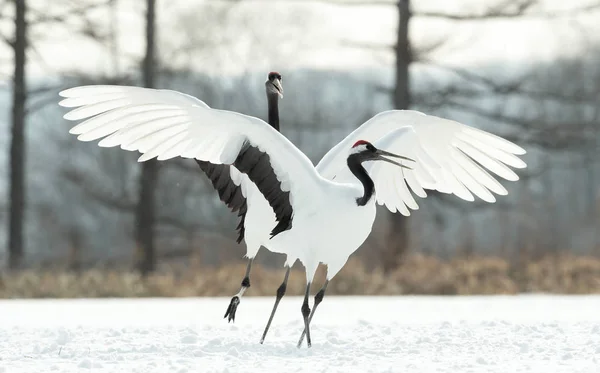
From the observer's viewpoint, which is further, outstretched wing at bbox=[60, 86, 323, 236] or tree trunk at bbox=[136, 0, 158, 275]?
tree trunk at bbox=[136, 0, 158, 275]

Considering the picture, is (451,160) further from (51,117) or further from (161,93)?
(51,117)

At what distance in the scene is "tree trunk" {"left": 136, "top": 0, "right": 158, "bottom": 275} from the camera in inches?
601

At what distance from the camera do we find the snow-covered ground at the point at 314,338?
19.8 ft

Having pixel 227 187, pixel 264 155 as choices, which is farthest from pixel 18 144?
pixel 264 155

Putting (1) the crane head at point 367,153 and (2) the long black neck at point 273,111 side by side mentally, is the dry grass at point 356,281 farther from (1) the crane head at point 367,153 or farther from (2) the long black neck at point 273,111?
(1) the crane head at point 367,153

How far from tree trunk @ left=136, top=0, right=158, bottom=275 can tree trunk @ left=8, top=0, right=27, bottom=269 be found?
220 centimetres

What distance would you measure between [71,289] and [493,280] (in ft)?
21.0

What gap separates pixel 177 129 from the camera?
6449 mm

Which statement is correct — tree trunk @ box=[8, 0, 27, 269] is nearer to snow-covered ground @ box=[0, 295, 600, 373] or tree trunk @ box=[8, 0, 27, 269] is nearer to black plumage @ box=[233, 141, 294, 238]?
snow-covered ground @ box=[0, 295, 600, 373]

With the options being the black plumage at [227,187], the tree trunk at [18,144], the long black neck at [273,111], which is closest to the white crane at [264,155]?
the black plumage at [227,187]

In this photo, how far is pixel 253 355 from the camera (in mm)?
6480

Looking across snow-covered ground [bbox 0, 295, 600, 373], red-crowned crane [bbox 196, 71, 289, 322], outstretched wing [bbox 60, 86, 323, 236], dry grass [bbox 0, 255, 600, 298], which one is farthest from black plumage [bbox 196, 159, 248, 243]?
dry grass [bbox 0, 255, 600, 298]

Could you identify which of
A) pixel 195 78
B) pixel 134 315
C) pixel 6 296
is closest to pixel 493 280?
pixel 134 315

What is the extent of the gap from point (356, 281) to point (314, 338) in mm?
6010
